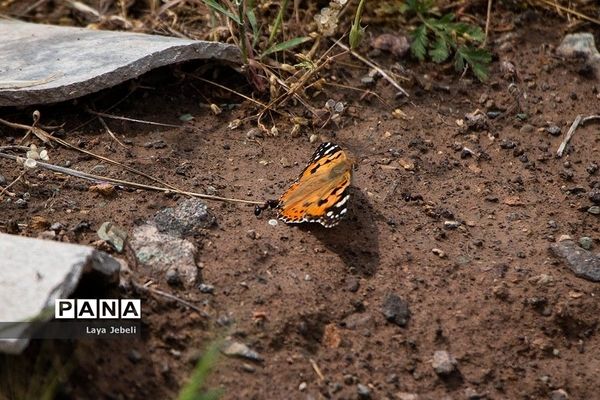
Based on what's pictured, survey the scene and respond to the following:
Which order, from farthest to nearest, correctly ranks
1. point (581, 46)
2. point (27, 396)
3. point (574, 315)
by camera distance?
1. point (581, 46)
2. point (574, 315)
3. point (27, 396)

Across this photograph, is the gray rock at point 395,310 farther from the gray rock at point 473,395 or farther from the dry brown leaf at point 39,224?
the dry brown leaf at point 39,224

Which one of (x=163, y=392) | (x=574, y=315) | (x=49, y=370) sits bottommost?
(x=574, y=315)

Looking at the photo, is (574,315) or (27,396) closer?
(27,396)

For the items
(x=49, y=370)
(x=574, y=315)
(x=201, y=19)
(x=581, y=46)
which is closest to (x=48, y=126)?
(x=201, y=19)

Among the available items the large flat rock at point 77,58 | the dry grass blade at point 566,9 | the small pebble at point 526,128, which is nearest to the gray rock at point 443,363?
the small pebble at point 526,128

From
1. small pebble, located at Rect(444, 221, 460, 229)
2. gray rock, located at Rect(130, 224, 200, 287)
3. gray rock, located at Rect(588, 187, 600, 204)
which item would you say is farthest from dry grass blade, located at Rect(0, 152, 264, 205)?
gray rock, located at Rect(588, 187, 600, 204)

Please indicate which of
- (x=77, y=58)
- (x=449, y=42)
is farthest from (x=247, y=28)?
(x=449, y=42)

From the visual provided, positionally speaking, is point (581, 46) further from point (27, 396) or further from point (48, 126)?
point (27, 396)

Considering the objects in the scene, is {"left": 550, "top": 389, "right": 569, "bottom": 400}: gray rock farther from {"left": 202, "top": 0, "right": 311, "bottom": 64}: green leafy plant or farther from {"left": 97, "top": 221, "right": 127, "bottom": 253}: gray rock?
{"left": 202, "top": 0, "right": 311, "bottom": 64}: green leafy plant
